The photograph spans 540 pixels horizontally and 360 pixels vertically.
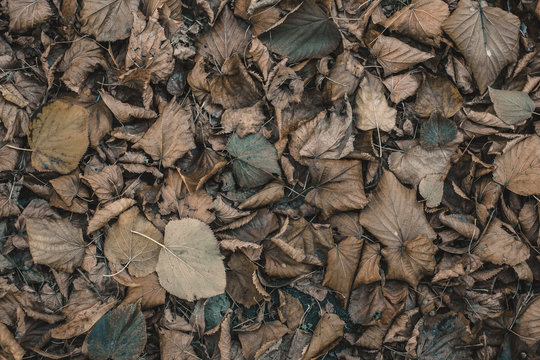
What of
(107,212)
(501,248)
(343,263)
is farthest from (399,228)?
(107,212)

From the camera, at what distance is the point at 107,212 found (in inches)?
76.9

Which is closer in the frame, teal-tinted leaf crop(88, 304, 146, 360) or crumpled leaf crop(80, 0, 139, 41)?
teal-tinted leaf crop(88, 304, 146, 360)

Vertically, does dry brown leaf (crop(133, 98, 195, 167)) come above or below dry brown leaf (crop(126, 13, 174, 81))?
below

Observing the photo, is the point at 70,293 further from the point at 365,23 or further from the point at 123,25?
the point at 365,23

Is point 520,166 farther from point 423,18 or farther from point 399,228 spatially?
point 423,18

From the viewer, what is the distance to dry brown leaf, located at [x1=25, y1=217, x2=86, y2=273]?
1.92m

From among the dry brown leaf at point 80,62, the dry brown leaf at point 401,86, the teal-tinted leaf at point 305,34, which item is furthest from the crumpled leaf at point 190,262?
the dry brown leaf at point 401,86

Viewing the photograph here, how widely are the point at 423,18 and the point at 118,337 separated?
2124 millimetres

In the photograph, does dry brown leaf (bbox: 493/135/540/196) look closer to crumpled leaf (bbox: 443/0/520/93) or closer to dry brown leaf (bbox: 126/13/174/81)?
crumpled leaf (bbox: 443/0/520/93)

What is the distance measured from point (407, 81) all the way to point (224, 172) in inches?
40.8

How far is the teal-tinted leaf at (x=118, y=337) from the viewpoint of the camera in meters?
1.88

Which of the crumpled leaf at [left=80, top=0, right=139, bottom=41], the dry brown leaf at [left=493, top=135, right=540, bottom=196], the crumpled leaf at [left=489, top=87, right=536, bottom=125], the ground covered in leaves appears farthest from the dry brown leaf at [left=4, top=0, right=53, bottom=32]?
the dry brown leaf at [left=493, top=135, right=540, bottom=196]

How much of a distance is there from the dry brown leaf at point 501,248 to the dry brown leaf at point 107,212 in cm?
170

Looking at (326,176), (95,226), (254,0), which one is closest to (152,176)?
(95,226)
